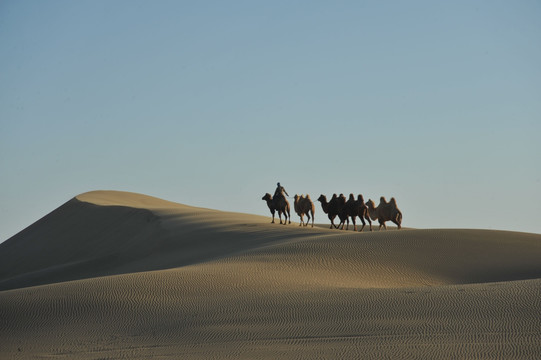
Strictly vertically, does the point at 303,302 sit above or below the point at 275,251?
below

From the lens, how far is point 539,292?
14500 mm

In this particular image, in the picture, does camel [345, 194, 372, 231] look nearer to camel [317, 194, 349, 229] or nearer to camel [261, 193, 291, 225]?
camel [317, 194, 349, 229]

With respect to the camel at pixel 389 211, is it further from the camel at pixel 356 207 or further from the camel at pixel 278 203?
the camel at pixel 278 203

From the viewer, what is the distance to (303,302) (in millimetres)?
14828

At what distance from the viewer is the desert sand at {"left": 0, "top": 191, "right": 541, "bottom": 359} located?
11.8 meters

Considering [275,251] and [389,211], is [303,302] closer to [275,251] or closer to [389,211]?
[275,251]

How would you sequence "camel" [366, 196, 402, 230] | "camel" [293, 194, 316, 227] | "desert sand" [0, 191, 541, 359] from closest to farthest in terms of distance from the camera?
"desert sand" [0, 191, 541, 359], "camel" [366, 196, 402, 230], "camel" [293, 194, 316, 227]

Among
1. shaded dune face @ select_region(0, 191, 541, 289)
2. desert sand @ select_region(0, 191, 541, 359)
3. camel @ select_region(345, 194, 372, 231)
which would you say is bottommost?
desert sand @ select_region(0, 191, 541, 359)

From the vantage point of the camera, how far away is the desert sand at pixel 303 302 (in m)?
11.8

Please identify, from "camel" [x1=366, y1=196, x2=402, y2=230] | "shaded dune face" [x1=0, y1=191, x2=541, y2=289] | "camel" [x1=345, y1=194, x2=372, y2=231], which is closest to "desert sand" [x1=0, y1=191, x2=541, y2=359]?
"shaded dune face" [x1=0, y1=191, x2=541, y2=289]

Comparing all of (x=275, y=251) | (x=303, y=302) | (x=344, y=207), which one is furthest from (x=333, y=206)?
(x=303, y=302)

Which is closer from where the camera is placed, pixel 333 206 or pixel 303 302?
pixel 303 302

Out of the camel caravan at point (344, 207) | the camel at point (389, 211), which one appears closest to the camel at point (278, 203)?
the camel caravan at point (344, 207)

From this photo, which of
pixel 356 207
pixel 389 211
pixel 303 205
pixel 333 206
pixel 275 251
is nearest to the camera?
pixel 275 251
